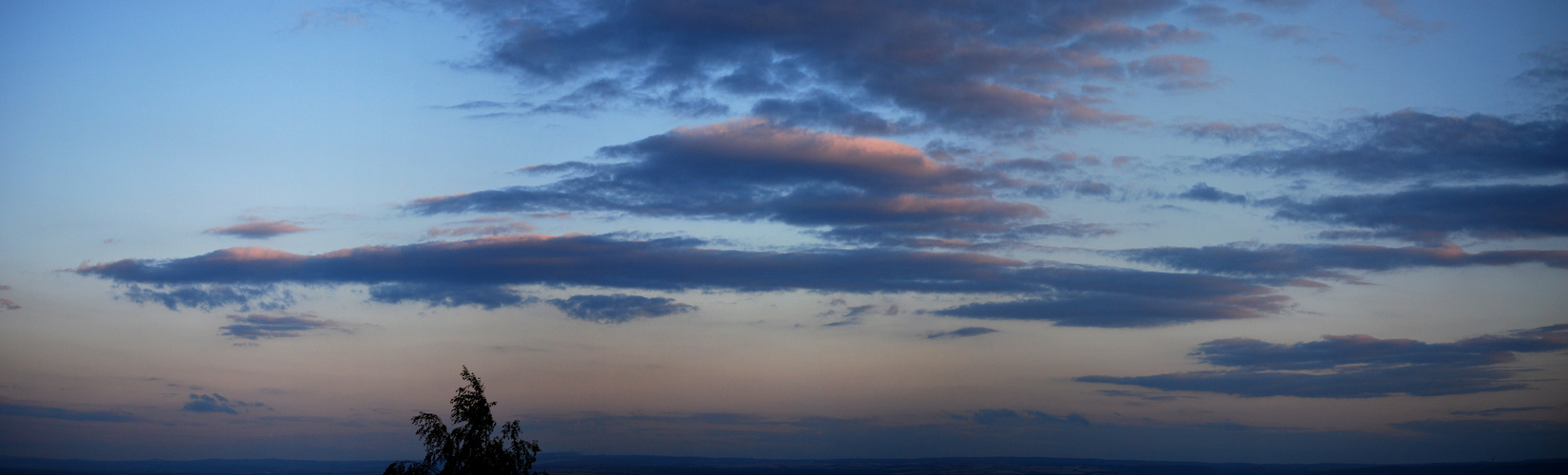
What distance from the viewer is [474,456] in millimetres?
42406

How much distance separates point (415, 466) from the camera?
42.0 meters

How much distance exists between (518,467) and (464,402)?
3437mm

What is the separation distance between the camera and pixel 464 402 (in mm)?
42969

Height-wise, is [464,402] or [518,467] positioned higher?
[464,402]

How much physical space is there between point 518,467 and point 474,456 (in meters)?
1.81

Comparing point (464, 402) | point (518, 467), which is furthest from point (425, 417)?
point (518, 467)

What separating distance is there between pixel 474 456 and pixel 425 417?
253 centimetres

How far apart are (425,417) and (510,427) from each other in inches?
134

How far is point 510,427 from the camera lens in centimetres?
4344

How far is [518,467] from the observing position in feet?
141

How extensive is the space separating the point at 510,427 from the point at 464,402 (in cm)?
214

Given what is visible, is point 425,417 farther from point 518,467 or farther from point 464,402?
point 518,467
